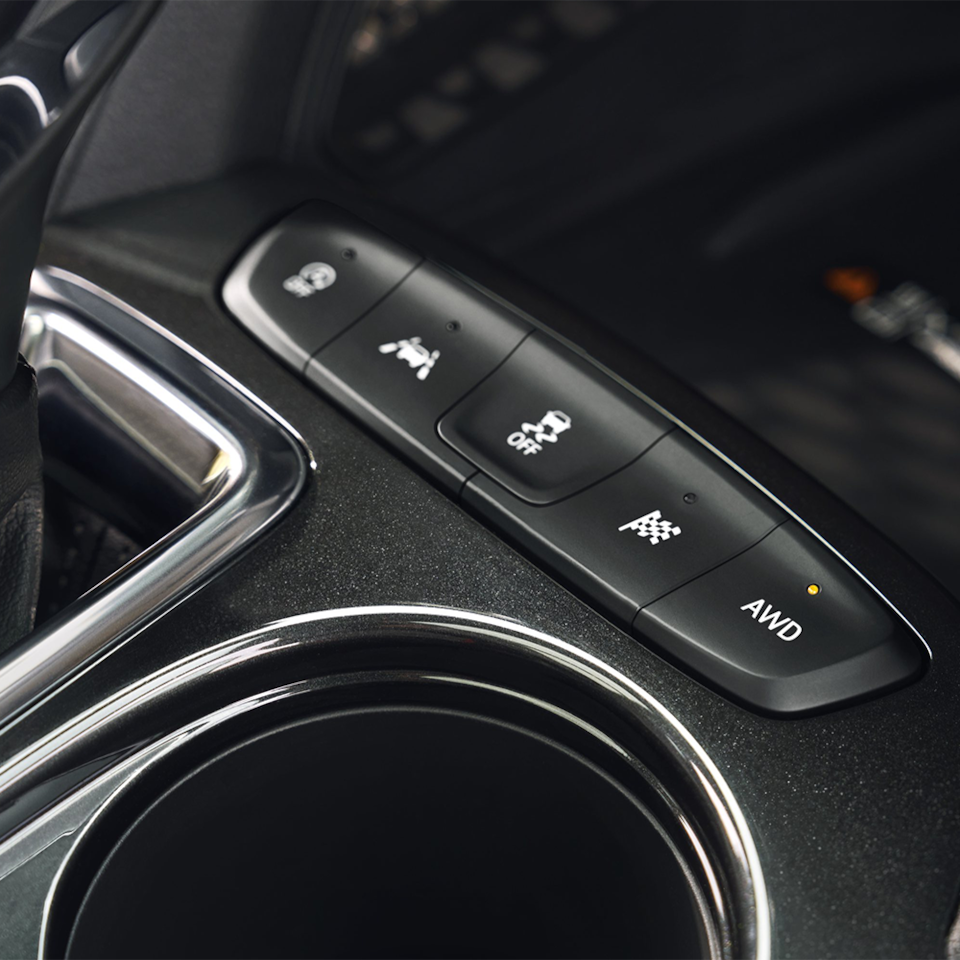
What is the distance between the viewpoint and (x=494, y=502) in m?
0.49

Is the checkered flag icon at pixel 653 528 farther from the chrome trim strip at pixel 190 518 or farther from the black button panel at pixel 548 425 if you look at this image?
the chrome trim strip at pixel 190 518

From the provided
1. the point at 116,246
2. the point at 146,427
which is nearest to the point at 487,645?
the point at 146,427

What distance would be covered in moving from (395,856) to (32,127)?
324 mm

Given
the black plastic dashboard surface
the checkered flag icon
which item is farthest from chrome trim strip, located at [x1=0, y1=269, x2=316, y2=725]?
the checkered flag icon

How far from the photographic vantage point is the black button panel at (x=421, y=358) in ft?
1.67

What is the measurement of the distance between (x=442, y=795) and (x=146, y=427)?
0.21 metres

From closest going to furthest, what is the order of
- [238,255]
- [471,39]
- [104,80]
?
[104,80] → [238,255] → [471,39]

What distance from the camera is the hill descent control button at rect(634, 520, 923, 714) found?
0.43 m

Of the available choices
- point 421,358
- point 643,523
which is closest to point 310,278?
point 421,358

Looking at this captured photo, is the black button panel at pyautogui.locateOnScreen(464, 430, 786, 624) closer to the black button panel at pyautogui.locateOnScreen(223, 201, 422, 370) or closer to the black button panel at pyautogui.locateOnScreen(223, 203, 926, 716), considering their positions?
the black button panel at pyautogui.locateOnScreen(223, 203, 926, 716)

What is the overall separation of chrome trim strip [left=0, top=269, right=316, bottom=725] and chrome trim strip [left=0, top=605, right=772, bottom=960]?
0.02 meters

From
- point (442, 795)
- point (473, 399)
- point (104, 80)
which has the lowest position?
point (442, 795)

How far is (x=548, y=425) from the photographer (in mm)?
520

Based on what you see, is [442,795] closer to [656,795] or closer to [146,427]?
[656,795]
